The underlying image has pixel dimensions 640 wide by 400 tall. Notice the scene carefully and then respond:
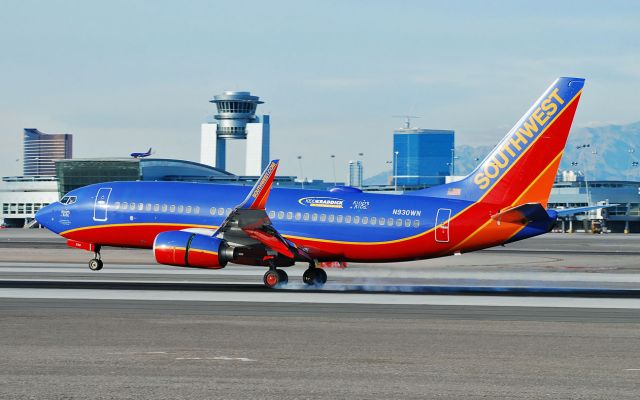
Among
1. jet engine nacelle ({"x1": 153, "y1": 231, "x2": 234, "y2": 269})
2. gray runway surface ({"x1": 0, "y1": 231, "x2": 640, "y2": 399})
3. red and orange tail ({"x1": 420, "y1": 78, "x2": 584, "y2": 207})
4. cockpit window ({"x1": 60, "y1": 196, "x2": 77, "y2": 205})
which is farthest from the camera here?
cockpit window ({"x1": 60, "y1": 196, "x2": 77, "y2": 205})

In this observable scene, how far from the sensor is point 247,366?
19.8 meters

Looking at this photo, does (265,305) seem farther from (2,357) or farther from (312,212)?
(2,357)

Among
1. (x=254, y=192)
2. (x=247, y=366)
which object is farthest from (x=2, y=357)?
(x=254, y=192)

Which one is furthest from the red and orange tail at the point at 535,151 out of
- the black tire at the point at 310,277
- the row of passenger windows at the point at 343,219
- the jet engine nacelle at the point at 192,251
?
the jet engine nacelle at the point at 192,251

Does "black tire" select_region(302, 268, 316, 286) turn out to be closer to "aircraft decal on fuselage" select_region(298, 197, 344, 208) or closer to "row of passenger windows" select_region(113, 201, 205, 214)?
"aircraft decal on fuselage" select_region(298, 197, 344, 208)

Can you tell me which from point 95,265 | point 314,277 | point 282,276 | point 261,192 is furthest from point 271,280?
point 95,265

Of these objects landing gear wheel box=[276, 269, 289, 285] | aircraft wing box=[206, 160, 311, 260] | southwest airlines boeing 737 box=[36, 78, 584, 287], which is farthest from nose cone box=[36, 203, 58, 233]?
landing gear wheel box=[276, 269, 289, 285]

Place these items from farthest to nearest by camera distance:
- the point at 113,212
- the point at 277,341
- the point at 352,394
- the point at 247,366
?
the point at 113,212, the point at 277,341, the point at 247,366, the point at 352,394

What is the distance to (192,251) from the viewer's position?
4016 centimetres

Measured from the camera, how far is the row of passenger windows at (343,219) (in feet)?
138

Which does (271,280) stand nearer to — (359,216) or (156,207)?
(359,216)

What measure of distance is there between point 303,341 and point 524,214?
63.1 ft

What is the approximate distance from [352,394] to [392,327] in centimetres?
1026

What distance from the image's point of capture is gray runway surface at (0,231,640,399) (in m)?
17.7
